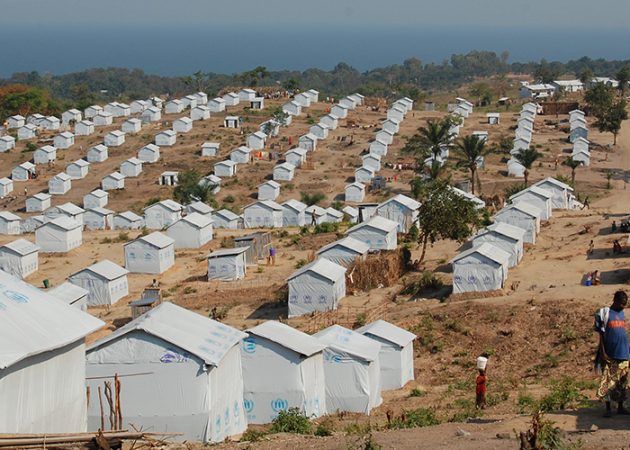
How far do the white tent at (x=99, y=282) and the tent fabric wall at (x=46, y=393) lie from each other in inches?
905

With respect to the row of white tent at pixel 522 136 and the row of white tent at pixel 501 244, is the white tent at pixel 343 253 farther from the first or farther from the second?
the row of white tent at pixel 522 136

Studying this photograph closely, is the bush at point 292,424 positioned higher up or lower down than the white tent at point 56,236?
lower down

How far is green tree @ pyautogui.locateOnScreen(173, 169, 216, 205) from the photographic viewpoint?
192 ft

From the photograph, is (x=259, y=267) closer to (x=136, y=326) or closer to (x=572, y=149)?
(x=136, y=326)

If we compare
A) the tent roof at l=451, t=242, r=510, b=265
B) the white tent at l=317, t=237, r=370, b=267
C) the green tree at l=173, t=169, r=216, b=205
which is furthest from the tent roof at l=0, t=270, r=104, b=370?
the green tree at l=173, t=169, r=216, b=205

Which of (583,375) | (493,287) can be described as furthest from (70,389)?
(493,287)

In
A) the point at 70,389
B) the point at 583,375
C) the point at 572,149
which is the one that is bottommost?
the point at 583,375

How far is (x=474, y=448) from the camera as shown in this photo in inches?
481

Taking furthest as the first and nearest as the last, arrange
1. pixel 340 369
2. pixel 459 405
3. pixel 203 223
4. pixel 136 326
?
pixel 203 223, pixel 340 369, pixel 459 405, pixel 136 326

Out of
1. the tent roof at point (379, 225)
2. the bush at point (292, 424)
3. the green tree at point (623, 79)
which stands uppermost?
the green tree at point (623, 79)

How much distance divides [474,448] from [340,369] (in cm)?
886

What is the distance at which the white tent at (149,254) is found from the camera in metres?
40.4

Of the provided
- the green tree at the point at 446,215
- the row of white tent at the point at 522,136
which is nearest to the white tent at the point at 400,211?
the green tree at the point at 446,215

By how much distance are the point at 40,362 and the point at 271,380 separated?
310 inches
